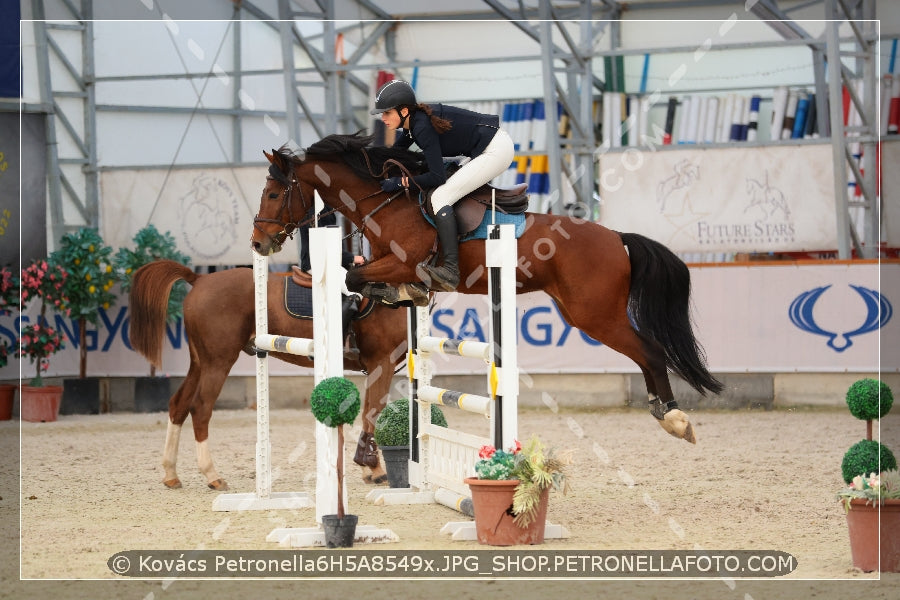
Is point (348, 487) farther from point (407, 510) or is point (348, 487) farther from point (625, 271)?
point (625, 271)

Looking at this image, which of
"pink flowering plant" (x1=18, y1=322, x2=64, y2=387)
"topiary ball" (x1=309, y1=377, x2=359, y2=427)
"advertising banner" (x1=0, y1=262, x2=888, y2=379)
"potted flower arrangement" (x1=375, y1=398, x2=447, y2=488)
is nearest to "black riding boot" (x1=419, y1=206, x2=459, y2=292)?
"topiary ball" (x1=309, y1=377, x2=359, y2=427)

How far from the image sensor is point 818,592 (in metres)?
4.29

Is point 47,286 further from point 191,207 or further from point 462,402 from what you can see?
point 462,402

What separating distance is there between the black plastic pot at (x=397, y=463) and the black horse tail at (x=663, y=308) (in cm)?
179

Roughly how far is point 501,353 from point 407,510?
1563 mm

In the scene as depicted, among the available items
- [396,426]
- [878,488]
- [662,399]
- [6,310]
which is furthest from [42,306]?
[878,488]

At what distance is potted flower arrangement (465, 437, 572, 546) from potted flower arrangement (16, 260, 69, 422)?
7.32 meters

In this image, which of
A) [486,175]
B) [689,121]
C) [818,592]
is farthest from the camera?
[689,121]

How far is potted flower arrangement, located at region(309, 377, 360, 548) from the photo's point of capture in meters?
4.94

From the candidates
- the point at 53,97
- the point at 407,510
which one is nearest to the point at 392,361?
the point at 407,510

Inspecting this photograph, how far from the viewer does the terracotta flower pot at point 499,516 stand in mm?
5109

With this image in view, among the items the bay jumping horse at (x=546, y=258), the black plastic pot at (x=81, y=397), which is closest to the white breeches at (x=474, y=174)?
the bay jumping horse at (x=546, y=258)

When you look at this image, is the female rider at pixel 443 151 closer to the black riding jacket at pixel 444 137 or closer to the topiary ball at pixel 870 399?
the black riding jacket at pixel 444 137

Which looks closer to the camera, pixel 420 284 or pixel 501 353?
pixel 501 353
